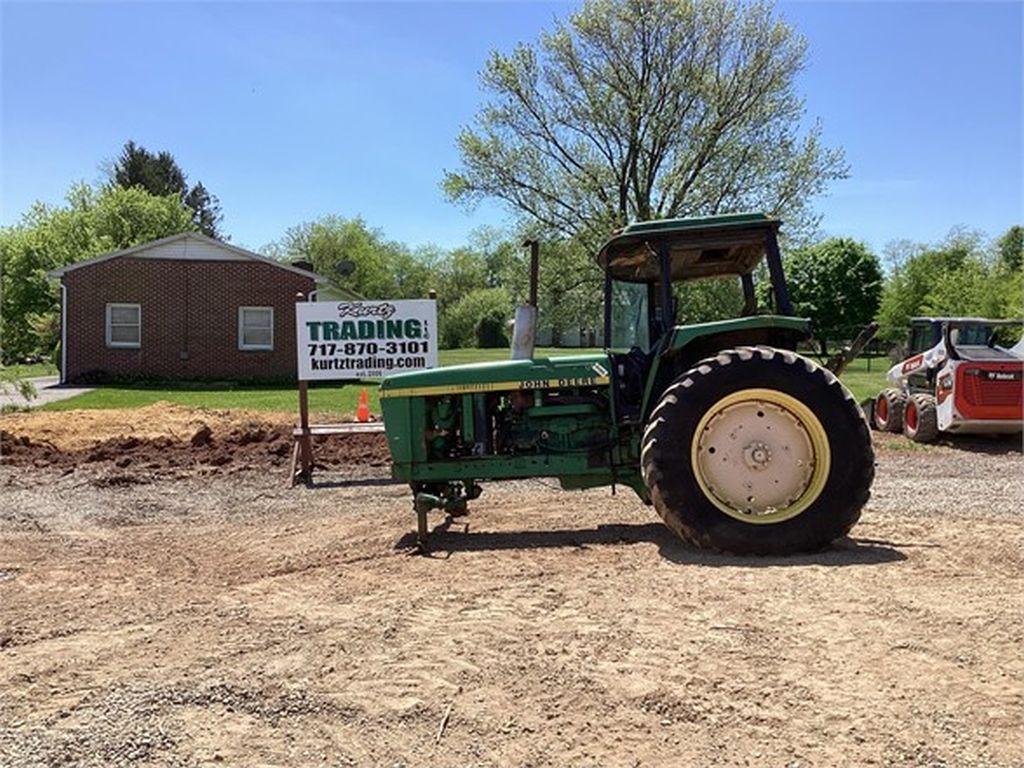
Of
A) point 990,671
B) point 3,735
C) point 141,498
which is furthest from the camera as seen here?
point 141,498

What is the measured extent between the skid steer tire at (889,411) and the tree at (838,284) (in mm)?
39279

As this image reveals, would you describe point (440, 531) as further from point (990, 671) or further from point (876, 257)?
point (876, 257)

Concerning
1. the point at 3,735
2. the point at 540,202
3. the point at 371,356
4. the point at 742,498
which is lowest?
the point at 3,735

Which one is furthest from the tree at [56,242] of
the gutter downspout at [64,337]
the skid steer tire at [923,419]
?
the skid steer tire at [923,419]

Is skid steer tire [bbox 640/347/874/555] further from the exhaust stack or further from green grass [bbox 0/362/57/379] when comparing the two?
green grass [bbox 0/362/57/379]

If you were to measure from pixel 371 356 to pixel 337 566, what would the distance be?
207 inches

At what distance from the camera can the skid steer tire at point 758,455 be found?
5.72 metres

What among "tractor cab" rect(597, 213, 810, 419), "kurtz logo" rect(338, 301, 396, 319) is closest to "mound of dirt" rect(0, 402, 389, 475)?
"kurtz logo" rect(338, 301, 396, 319)

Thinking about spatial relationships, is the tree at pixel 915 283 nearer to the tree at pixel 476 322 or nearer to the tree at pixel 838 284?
the tree at pixel 838 284

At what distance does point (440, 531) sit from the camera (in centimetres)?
693

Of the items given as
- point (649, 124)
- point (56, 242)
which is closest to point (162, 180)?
point (56, 242)

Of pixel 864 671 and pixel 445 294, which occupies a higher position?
pixel 445 294

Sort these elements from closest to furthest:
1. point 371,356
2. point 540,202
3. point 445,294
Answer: point 371,356 → point 540,202 → point 445,294

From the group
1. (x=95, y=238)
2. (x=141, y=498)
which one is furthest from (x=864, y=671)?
(x=95, y=238)
